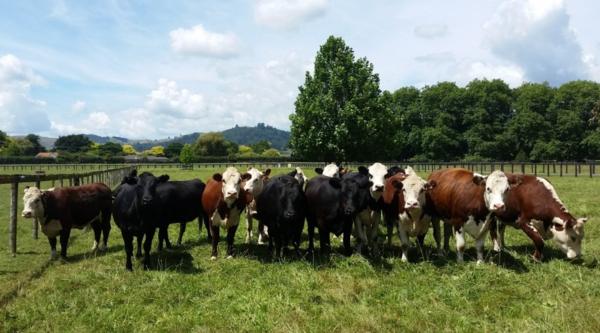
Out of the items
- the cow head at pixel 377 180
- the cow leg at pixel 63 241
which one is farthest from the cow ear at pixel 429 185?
the cow leg at pixel 63 241

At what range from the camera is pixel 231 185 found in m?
9.42

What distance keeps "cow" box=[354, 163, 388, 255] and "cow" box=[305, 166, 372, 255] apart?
207 mm

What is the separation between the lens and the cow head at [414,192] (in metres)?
8.59

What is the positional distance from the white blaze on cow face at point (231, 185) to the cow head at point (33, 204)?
3808 millimetres

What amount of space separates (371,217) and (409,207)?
1.52 metres

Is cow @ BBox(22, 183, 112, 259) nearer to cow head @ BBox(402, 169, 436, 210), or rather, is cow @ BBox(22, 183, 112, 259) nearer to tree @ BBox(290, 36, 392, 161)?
cow head @ BBox(402, 169, 436, 210)

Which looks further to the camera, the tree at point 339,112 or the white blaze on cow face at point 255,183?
the tree at point 339,112

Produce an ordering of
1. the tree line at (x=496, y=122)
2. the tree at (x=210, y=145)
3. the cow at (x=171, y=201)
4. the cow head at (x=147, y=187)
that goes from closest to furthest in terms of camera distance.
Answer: the cow head at (x=147, y=187), the cow at (x=171, y=201), the tree line at (x=496, y=122), the tree at (x=210, y=145)

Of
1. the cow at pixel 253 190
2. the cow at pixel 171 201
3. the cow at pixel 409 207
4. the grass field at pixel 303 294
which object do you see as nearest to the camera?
the grass field at pixel 303 294

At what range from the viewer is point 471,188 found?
8.94 m

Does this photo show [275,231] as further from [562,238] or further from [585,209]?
[585,209]

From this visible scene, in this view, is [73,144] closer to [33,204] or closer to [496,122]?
[496,122]

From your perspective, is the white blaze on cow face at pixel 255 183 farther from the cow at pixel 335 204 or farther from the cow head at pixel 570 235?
the cow head at pixel 570 235

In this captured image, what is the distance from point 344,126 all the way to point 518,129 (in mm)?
42981
